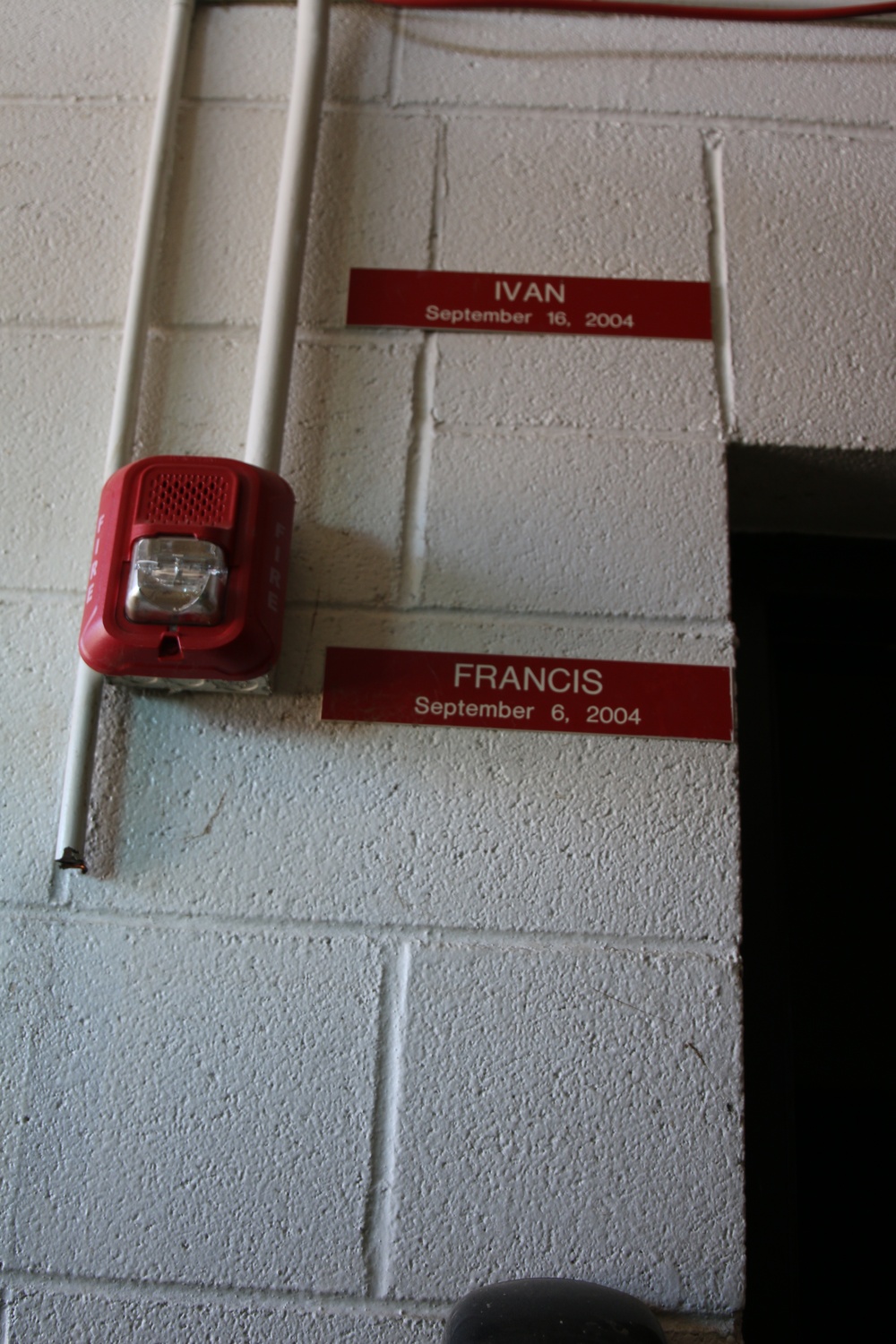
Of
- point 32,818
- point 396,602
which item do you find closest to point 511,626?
point 396,602

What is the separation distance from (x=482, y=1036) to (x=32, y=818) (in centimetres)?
52

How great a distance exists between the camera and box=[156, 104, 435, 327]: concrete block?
3.42ft

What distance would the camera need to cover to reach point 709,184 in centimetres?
108

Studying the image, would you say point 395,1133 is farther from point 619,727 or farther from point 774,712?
point 774,712

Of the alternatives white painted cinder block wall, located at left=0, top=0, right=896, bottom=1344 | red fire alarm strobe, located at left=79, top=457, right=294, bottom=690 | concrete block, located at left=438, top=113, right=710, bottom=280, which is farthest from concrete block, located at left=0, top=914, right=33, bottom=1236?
concrete block, located at left=438, top=113, right=710, bottom=280

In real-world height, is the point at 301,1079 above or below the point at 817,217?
below

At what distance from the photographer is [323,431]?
1002mm

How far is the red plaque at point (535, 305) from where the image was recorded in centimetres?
102

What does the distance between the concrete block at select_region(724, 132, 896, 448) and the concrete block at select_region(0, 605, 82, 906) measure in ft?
2.65

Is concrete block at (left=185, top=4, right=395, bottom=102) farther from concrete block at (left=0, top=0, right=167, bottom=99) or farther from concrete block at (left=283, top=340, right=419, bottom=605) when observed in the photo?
concrete block at (left=283, top=340, right=419, bottom=605)

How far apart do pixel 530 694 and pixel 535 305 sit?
47 cm

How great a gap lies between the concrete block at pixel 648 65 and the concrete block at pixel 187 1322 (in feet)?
4.44

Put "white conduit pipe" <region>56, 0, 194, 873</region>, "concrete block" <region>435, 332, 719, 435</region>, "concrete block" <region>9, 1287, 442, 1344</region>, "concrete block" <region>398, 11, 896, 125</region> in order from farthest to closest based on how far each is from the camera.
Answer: "concrete block" <region>398, 11, 896, 125</region>
"concrete block" <region>435, 332, 719, 435</region>
"white conduit pipe" <region>56, 0, 194, 873</region>
"concrete block" <region>9, 1287, 442, 1344</region>

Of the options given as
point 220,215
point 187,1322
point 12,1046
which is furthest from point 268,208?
point 187,1322
